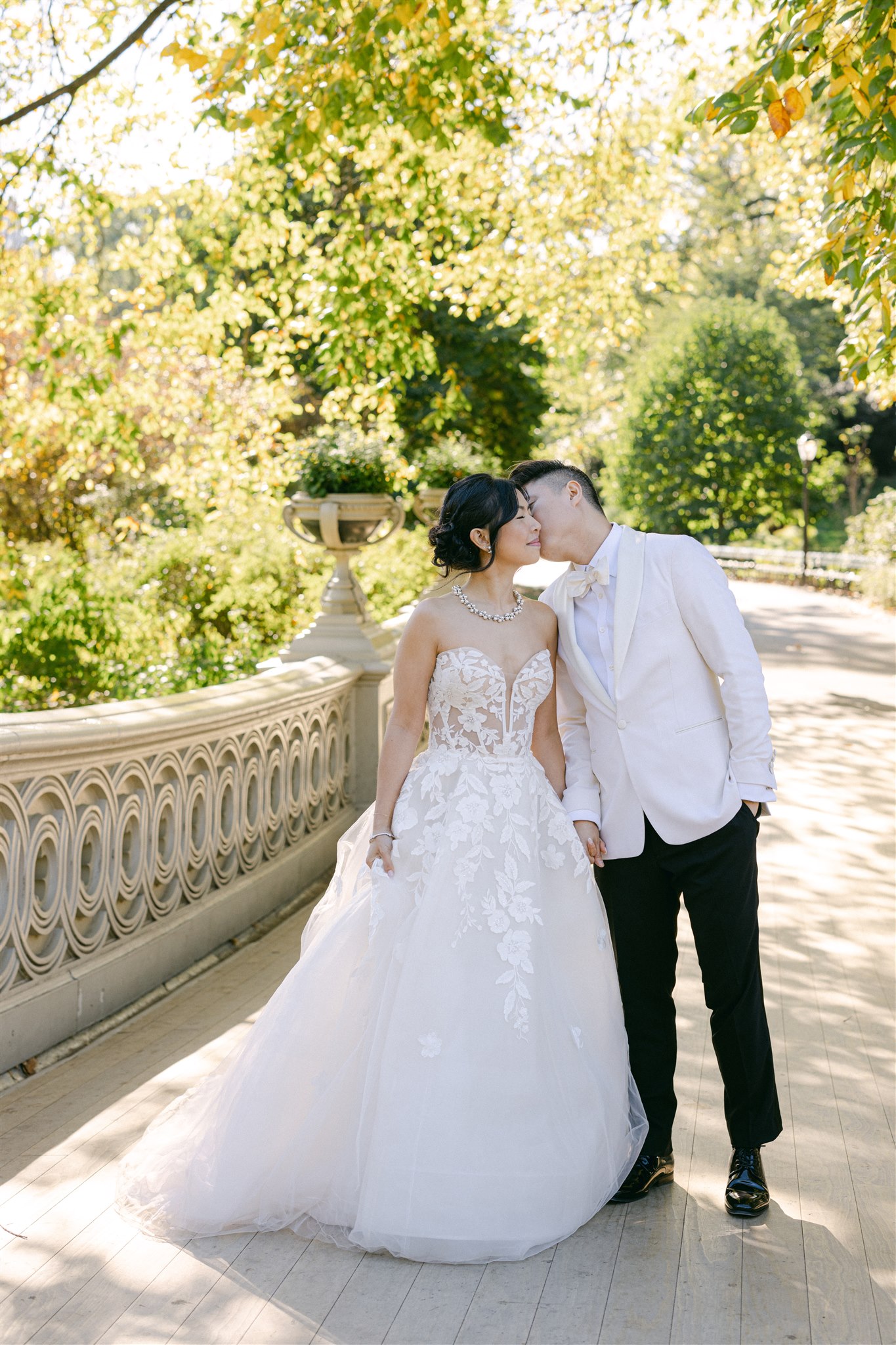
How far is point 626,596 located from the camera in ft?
11.9

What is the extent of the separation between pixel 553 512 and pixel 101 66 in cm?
671

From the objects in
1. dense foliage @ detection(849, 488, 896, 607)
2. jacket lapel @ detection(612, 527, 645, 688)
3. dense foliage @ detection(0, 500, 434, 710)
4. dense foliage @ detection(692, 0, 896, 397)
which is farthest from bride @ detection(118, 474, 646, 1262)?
dense foliage @ detection(849, 488, 896, 607)

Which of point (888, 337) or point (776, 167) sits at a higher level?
point (776, 167)

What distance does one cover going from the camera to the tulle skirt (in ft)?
10.9

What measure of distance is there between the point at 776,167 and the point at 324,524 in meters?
9.85

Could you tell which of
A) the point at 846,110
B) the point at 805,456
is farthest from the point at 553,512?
the point at 805,456

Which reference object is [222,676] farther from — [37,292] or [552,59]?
[552,59]

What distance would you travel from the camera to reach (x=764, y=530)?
4472 centimetres

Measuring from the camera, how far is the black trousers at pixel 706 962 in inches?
144

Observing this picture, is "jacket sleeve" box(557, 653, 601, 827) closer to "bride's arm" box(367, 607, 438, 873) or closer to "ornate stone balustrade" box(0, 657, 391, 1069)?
"bride's arm" box(367, 607, 438, 873)

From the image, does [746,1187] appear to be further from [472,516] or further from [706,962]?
[472,516]

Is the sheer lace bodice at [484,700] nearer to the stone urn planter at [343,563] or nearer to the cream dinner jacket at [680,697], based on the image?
the cream dinner jacket at [680,697]

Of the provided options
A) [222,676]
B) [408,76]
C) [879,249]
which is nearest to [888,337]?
[879,249]

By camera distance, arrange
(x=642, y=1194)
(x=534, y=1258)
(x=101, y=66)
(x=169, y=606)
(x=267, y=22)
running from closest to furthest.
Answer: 1. (x=534, y=1258)
2. (x=642, y=1194)
3. (x=267, y=22)
4. (x=101, y=66)
5. (x=169, y=606)
